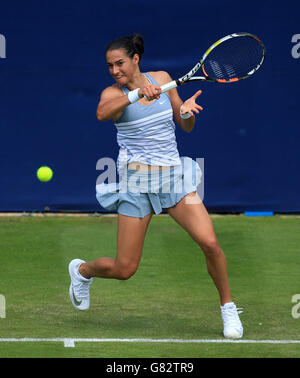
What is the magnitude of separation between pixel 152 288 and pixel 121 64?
6.03 ft

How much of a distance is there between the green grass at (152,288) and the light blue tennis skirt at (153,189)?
68 centimetres

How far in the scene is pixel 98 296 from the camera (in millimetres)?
6219

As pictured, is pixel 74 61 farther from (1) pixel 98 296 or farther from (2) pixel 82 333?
(2) pixel 82 333

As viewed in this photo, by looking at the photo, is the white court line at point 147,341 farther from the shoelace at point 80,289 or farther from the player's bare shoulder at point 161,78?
the player's bare shoulder at point 161,78

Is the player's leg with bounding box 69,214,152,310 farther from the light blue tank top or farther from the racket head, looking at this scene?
the racket head

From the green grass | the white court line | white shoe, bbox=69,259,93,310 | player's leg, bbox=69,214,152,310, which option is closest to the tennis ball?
the green grass

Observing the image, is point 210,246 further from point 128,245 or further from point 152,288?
point 152,288

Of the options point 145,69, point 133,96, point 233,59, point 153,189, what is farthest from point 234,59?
point 145,69

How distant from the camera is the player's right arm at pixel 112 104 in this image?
502 cm

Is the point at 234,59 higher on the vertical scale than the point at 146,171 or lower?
higher

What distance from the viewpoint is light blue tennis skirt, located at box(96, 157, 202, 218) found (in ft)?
17.1

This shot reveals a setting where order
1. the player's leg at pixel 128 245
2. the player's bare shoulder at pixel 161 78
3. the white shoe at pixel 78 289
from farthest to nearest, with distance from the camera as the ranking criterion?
the white shoe at pixel 78 289 < the player's bare shoulder at pixel 161 78 < the player's leg at pixel 128 245

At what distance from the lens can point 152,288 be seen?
21.0ft

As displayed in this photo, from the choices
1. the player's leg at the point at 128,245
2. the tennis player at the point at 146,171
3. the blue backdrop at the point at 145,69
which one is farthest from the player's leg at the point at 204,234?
the blue backdrop at the point at 145,69
